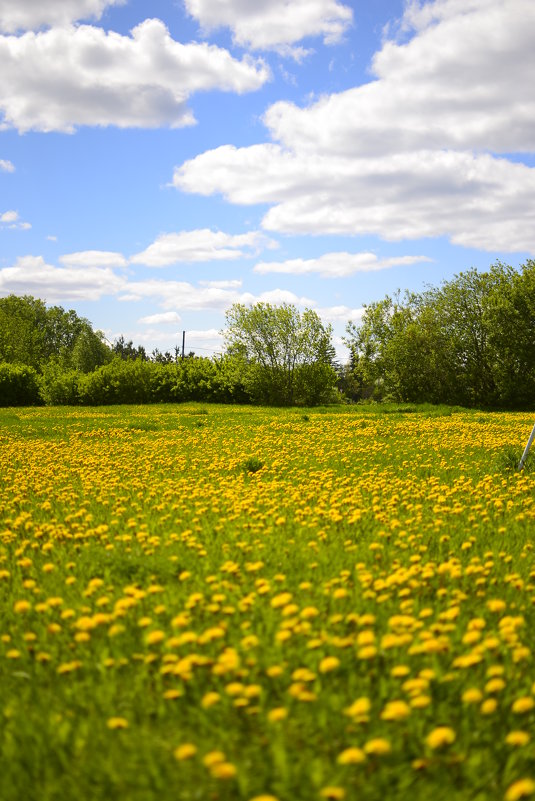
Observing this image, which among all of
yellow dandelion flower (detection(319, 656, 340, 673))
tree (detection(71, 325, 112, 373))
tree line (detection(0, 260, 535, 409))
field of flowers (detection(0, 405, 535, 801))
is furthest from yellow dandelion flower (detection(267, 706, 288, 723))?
tree (detection(71, 325, 112, 373))

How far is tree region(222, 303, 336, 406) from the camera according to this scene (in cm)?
3888

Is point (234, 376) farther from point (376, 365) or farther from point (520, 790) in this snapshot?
point (520, 790)

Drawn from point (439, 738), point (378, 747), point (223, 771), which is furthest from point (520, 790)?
point (223, 771)

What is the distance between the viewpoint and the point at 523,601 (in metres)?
3.74

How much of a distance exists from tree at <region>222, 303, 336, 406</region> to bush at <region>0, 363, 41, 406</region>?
15.3 m

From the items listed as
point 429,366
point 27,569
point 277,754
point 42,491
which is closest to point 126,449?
point 42,491

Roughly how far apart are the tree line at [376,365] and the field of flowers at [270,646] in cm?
2957

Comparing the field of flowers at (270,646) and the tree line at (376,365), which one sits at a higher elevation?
the tree line at (376,365)

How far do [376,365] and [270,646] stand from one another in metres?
38.9

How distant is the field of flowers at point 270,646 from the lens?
2.21 metres

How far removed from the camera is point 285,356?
3916 centimetres

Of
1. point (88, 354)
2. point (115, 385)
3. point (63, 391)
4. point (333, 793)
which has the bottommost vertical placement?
point (333, 793)

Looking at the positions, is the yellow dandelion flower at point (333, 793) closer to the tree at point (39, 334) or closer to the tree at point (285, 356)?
the tree at point (285, 356)

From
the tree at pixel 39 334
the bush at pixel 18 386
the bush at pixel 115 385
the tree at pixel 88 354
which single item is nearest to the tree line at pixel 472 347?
the bush at pixel 115 385
